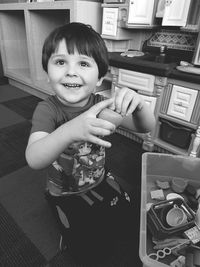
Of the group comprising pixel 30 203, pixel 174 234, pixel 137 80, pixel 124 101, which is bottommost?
pixel 30 203

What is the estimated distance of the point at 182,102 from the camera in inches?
45.1

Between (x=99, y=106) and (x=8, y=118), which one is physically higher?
(x=99, y=106)

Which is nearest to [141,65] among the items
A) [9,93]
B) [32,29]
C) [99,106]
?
[99,106]

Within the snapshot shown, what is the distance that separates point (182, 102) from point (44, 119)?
883 mm

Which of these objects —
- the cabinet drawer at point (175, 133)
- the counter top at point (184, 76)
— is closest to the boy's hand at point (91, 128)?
the counter top at point (184, 76)

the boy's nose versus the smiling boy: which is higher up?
the boy's nose

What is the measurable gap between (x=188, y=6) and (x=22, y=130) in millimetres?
1382

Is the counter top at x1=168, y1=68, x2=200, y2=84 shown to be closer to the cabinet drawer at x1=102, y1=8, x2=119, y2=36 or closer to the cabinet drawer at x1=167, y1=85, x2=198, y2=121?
the cabinet drawer at x1=167, y1=85, x2=198, y2=121

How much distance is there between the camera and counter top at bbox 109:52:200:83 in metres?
1.06

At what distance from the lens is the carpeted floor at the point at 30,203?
728mm

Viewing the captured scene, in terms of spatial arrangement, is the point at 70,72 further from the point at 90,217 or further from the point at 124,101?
the point at 90,217

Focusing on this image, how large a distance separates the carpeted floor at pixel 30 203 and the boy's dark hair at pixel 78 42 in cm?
66

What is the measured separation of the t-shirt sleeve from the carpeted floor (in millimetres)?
501

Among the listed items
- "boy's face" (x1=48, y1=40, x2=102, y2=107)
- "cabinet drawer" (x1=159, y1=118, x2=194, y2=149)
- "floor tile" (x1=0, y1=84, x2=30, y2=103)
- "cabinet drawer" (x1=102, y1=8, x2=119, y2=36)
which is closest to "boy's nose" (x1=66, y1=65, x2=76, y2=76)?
"boy's face" (x1=48, y1=40, x2=102, y2=107)
